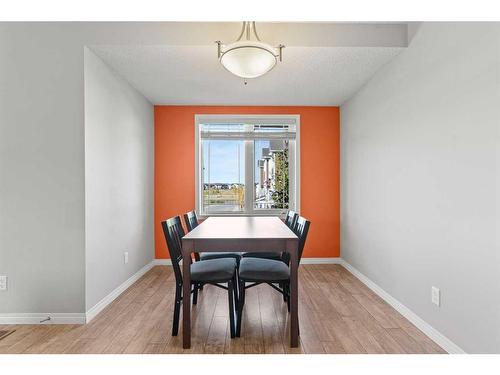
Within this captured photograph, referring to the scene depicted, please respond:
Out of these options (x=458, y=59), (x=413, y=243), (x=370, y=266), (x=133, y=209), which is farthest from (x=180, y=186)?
(x=458, y=59)

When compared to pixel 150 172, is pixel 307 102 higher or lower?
higher

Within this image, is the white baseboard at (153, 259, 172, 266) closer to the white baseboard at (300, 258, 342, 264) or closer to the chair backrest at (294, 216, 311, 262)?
the white baseboard at (300, 258, 342, 264)

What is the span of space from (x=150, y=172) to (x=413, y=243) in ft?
10.6

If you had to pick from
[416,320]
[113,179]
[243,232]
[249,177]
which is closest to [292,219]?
[243,232]

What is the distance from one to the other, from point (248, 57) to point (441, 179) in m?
1.58

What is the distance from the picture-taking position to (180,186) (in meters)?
4.27

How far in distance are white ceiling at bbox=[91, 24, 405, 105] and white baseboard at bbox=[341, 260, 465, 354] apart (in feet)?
7.28

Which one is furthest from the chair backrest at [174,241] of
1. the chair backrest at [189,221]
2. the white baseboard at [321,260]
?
the white baseboard at [321,260]

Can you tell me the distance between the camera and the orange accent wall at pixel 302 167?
4242 mm

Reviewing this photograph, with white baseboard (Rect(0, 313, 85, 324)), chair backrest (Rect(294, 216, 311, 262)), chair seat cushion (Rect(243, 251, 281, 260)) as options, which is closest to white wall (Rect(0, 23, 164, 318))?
white baseboard (Rect(0, 313, 85, 324))

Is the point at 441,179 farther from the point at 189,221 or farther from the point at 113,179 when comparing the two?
the point at 113,179

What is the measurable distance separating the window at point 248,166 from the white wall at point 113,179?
83 cm

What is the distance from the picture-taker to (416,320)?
234cm

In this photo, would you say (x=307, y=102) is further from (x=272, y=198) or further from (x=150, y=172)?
(x=150, y=172)
